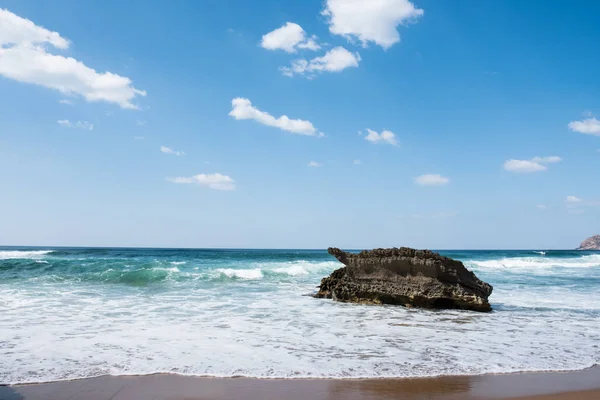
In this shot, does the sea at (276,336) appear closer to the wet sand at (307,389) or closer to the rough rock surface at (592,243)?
the wet sand at (307,389)

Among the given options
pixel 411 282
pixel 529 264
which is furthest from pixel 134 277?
pixel 529 264

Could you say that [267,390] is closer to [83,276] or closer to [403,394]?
[403,394]

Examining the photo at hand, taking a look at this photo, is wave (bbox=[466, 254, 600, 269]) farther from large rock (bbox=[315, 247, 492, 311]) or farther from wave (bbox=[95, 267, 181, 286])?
large rock (bbox=[315, 247, 492, 311])

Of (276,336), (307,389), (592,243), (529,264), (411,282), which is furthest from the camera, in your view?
(592,243)

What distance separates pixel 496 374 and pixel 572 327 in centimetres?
451

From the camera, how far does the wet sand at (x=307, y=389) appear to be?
447cm

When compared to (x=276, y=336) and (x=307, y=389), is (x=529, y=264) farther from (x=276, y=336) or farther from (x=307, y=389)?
(x=307, y=389)

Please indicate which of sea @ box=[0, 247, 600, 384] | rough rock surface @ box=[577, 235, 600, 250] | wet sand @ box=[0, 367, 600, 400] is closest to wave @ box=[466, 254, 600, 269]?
sea @ box=[0, 247, 600, 384]

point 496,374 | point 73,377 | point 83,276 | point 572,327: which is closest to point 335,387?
point 496,374

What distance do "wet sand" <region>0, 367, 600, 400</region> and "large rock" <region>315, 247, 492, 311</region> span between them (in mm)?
5271

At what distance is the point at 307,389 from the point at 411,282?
6833mm

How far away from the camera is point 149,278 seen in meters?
18.9

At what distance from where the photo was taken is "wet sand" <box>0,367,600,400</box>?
4473mm

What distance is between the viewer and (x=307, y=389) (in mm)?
4699
